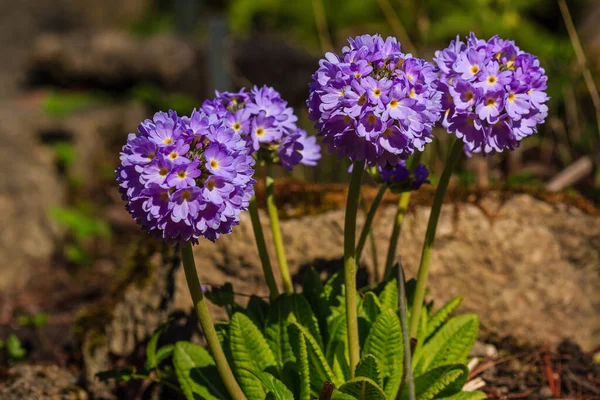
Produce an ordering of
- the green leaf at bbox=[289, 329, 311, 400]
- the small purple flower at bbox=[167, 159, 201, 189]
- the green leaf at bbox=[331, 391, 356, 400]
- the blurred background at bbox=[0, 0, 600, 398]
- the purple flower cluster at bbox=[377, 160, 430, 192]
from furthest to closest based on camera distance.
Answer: the blurred background at bbox=[0, 0, 600, 398], the purple flower cluster at bbox=[377, 160, 430, 192], the green leaf at bbox=[289, 329, 311, 400], the green leaf at bbox=[331, 391, 356, 400], the small purple flower at bbox=[167, 159, 201, 189]

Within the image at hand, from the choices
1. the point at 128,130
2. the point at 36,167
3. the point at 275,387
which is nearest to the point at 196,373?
the point at 275,387

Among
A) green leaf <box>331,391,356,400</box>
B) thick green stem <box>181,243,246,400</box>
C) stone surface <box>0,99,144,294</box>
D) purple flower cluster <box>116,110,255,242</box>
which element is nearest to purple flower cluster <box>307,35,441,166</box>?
purple flower cluster <box>116,110,255,242</box>

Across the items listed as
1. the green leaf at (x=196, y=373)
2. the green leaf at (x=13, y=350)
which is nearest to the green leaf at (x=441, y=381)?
the green leaf at (x=196, y=373)

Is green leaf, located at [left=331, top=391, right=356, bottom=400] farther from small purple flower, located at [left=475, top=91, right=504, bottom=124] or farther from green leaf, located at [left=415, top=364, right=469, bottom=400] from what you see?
small purple flower, located at [left=475, top=91, right=504, bottom=124]

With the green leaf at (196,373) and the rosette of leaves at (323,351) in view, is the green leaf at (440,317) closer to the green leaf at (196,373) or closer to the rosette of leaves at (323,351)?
the rosette of leaves at (323,351)

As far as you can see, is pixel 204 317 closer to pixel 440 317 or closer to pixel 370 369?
pixel 370 369

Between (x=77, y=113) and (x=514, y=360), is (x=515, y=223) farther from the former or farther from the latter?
(x=77, y=113)
